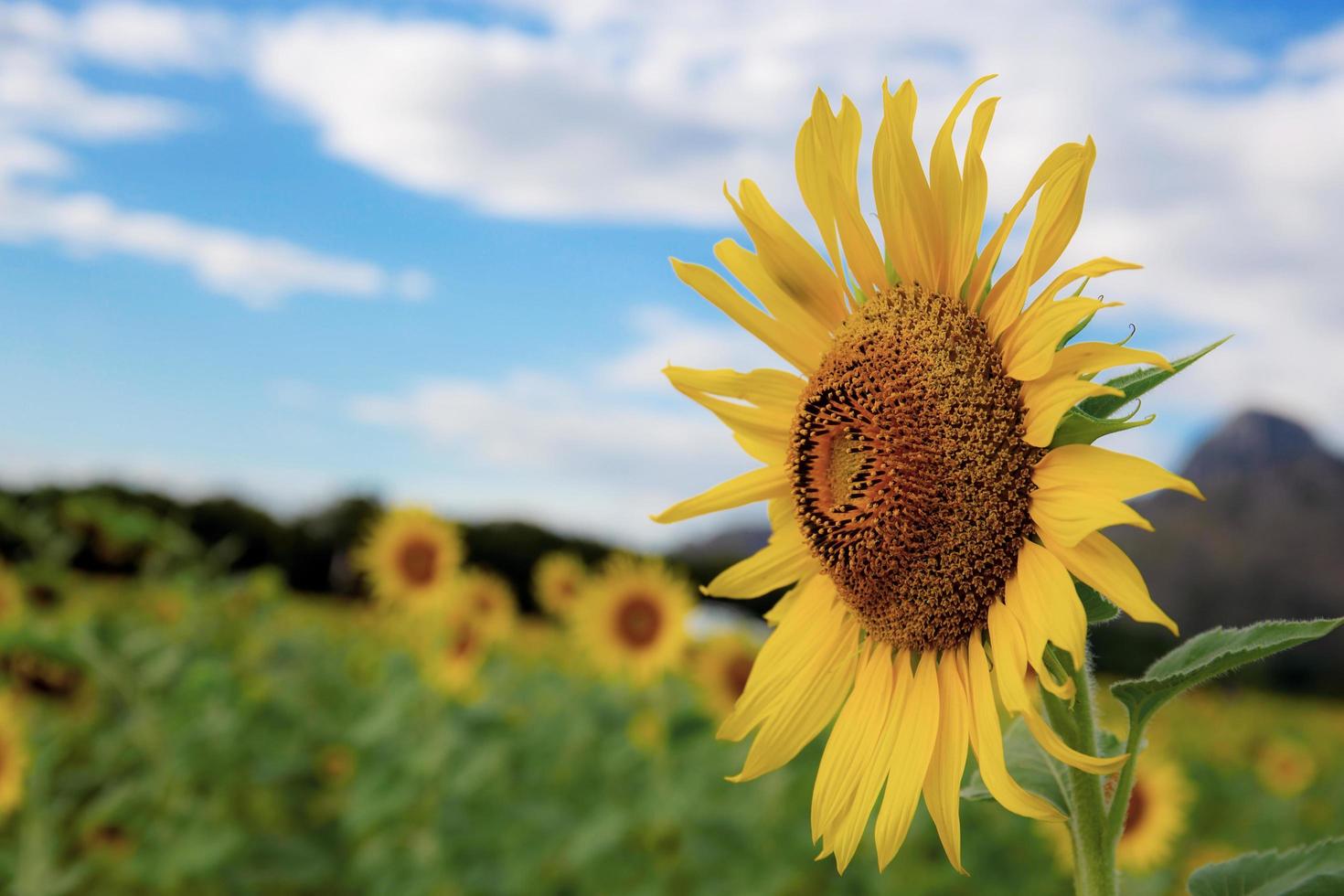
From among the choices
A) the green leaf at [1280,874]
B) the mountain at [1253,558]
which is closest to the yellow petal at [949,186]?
the green leaf at [1280,874]

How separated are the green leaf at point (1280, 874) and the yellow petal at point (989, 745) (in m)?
0.17

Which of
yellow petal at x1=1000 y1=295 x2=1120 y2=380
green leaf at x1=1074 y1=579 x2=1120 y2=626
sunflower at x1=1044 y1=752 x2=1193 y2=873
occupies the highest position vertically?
yellow petal at x1=1000 y1=295 x2=1120 y2=380

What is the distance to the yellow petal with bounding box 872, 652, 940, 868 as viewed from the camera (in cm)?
122

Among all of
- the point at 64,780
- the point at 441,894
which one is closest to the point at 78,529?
the point at 64,780

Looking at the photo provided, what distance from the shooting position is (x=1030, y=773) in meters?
1.24

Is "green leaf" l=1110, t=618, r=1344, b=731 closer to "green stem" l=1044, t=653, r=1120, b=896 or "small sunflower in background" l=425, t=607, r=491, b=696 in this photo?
"green stem" l=1044, t=653, r=1120, b=896

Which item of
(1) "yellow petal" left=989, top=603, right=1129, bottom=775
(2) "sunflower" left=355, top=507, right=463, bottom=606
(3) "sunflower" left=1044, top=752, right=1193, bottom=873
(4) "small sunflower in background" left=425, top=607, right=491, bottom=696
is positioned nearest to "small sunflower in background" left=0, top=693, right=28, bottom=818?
(2) "sunflower" left=355, top=507, right=463, bottom=606

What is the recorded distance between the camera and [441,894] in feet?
16.6

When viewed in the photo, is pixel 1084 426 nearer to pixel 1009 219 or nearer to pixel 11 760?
pixel 1009 219

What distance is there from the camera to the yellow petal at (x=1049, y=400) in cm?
105

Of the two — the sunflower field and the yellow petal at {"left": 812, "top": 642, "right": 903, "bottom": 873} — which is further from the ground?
the yellow petal at {"left": 812, "top": 642, "right": 903, "bottom": 873}

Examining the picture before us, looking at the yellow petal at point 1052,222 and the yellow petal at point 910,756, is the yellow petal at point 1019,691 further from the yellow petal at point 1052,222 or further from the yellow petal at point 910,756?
the yellow petal at point 1052,222

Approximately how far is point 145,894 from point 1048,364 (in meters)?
6.29

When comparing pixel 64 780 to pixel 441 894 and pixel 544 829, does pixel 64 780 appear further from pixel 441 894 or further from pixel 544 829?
pixel 544 829
